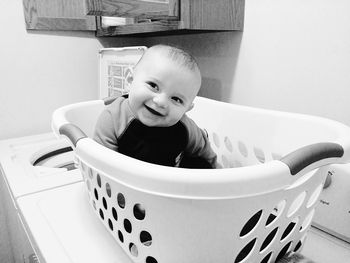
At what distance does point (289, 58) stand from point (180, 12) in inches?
12.1

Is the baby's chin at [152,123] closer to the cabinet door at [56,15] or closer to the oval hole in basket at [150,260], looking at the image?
the oval hole in basket at [150,260]

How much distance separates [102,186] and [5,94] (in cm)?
86

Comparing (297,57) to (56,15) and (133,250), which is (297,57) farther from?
(56,15)

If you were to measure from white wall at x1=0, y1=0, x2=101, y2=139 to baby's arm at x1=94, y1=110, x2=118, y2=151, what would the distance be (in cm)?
65

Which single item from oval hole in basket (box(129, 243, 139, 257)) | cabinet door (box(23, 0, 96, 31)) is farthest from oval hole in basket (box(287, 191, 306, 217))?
cabinet door (box(23, 0, 96, 31))

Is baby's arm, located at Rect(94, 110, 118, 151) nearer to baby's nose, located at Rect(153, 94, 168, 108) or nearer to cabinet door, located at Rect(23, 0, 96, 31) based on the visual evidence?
baby's nose, located at Rect(153, 94, 168, 108)

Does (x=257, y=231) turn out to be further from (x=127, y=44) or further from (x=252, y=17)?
(x=127, y=44)

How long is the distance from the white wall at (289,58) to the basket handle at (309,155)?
36 cm

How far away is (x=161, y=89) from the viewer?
55 centimetres

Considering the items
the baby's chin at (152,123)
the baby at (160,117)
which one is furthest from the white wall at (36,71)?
the baby's chin at (152,123)

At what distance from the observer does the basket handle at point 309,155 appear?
0.32m

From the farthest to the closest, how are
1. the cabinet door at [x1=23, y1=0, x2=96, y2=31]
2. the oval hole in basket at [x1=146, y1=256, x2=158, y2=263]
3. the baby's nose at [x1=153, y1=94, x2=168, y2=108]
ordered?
the cabinet door at [x1=23, y1=0, x2=96, y2=31] < the baby's nose at [x1=153, y1=94, x2=168, y2=108] < the oval hole in basket at [x1=146, y1=256, x2=158, y2=263]

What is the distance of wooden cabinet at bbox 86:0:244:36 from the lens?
0.75 metres

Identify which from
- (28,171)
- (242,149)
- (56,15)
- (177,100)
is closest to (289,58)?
(242,149)
